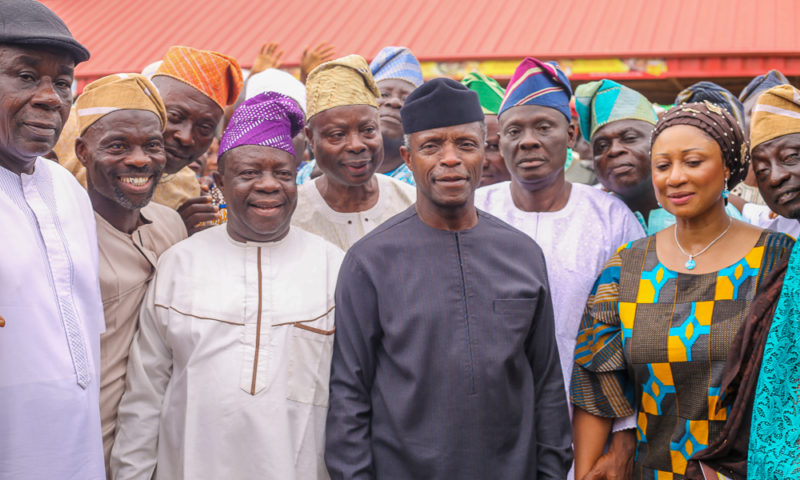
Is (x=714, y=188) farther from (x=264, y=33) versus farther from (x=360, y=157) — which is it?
(x=264, y=33)

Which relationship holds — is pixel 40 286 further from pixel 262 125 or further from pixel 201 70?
pixel 201 70

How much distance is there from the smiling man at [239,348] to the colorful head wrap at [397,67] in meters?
2.19

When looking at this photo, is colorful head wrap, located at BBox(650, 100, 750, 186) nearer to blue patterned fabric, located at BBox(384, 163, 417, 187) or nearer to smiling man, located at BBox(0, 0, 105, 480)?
blue patterned fabric, located at BBox(384, 163, 417, 187)

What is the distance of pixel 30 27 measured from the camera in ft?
7.84

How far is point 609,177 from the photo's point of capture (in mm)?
3975

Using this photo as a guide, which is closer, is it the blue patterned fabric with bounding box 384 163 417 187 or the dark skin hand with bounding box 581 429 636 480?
the dark skin hand with bounding box 581 429 636 480

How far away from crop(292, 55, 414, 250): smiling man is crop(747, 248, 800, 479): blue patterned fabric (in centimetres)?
183

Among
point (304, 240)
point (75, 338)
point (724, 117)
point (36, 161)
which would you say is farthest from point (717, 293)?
point (36, 161)

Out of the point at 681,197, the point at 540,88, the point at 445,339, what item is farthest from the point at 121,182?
the point at 681,197

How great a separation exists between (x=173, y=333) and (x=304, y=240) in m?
0.66

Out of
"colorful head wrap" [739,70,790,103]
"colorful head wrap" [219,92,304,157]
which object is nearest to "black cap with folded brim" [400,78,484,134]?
"colorful head wrap" [219,92,304,157]

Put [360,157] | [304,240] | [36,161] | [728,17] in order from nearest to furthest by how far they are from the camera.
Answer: [36,161]
[304,240]
[360,157]
[728,17]

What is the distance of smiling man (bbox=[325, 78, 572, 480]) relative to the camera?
265cm

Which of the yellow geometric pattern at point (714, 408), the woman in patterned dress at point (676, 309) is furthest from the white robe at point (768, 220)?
the yellow geometric pattern at point (714, 408)
